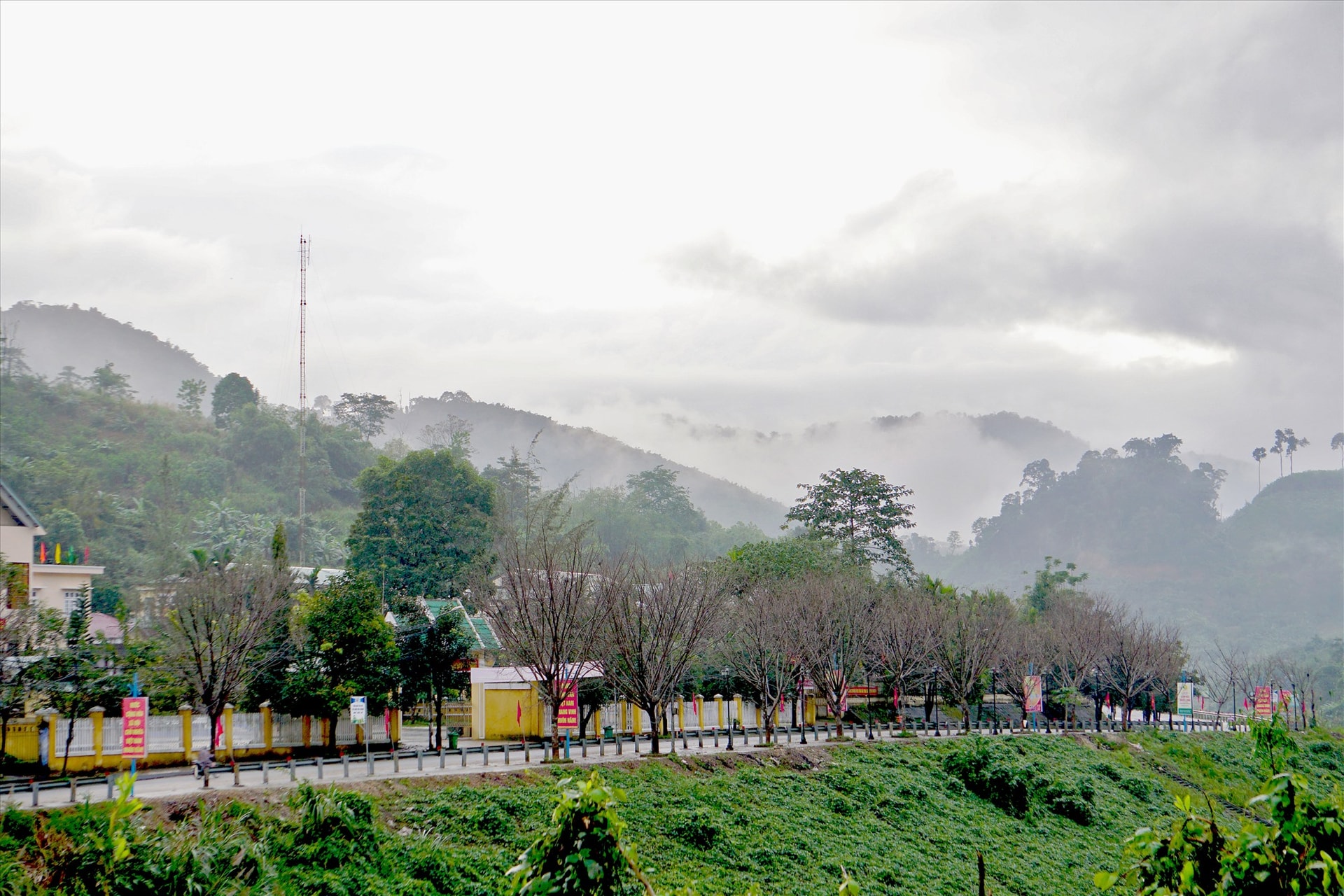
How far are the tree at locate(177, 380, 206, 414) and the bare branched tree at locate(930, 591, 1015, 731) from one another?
278 ft

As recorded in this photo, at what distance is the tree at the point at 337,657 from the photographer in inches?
1245

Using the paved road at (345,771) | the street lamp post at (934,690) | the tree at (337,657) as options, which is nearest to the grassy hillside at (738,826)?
the paved road at (345,771)

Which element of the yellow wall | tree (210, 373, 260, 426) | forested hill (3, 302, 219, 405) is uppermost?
forested hill (3, 302, 219, 405)

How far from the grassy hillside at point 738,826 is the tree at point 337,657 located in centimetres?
755

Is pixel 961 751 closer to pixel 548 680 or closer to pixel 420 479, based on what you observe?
pixel 548 680

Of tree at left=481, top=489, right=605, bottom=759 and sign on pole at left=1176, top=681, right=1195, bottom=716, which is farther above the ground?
tree at left=481, top=489, right=605, bottom=759

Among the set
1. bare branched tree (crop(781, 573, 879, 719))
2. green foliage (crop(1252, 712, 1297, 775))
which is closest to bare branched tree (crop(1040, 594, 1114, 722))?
bare branched tree (crop(781, 573, 879, 719))

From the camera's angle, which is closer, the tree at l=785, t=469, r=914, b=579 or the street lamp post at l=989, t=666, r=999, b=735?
the street lamp post at l=989, t=666, r=999, b=735

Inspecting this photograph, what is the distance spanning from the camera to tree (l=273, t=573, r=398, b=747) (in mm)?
31625

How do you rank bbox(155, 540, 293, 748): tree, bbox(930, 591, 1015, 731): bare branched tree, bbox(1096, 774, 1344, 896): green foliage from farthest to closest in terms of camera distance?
1. bbox(930, 591, 1015, 731): bare branched tree
2. bbox(155, 540, 293, 748): tree
3. bbox(1096, 774, 1344, 896): green foliage

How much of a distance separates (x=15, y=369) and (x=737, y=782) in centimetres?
9942

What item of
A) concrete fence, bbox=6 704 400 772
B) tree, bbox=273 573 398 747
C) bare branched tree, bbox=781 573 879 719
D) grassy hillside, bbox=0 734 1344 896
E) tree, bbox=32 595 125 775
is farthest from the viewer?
bare branched tree, bbox=781 573 879 719

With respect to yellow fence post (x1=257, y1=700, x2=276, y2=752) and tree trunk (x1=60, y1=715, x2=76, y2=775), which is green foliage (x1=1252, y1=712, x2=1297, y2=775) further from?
yellow fence post (x1=257, y1=700, x2=276, y2=752)

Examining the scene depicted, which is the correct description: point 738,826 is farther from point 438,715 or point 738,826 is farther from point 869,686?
point 869,686
